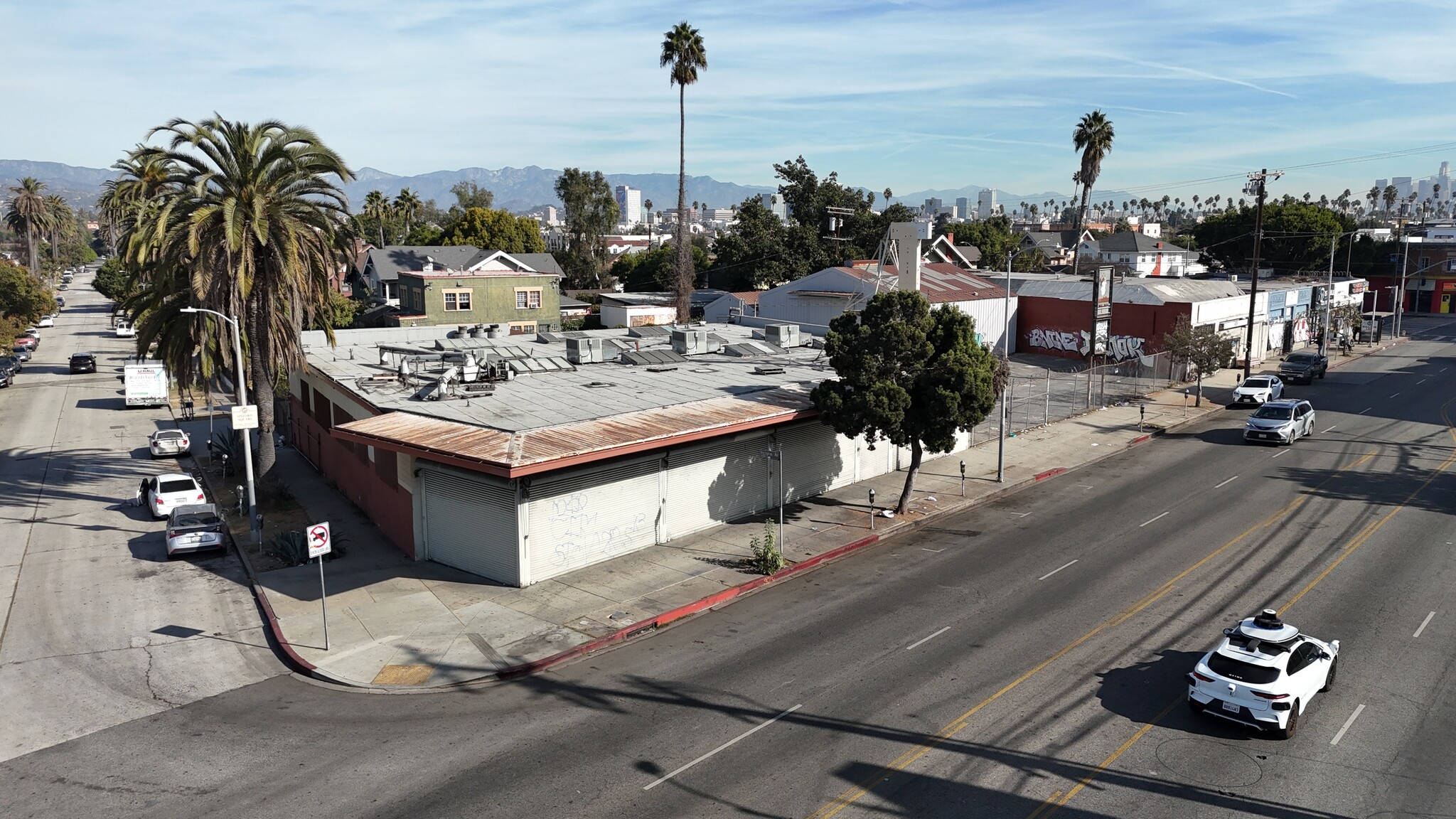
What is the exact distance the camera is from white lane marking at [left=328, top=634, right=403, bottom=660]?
19.2 m

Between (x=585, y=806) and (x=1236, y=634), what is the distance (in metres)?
11.8

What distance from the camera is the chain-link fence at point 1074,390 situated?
145ft

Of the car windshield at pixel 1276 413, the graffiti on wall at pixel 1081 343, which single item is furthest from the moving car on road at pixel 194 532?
the graffiti on wall at pixel 1081 343

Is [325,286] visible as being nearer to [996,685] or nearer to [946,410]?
[946,410]

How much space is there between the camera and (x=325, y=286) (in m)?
32.3

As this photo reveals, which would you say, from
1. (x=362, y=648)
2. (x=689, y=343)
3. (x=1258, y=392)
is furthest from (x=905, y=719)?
(x=1258, y=392)

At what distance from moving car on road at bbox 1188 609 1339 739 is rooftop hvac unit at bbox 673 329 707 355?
25.6 m

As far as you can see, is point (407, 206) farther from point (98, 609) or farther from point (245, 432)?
point (98, 609)

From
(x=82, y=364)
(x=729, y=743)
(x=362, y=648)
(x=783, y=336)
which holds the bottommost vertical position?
(x=362, y=648)

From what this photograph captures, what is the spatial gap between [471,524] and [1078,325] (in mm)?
51553

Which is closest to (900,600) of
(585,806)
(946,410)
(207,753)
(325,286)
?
(946,410)

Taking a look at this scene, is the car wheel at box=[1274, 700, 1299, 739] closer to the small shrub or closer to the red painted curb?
the red painted curb

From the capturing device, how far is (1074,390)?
52.8 metres

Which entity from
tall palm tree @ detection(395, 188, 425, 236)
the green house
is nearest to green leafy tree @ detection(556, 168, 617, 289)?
Answer: tall palm tree @ detection(395, 188, 425, 236)
